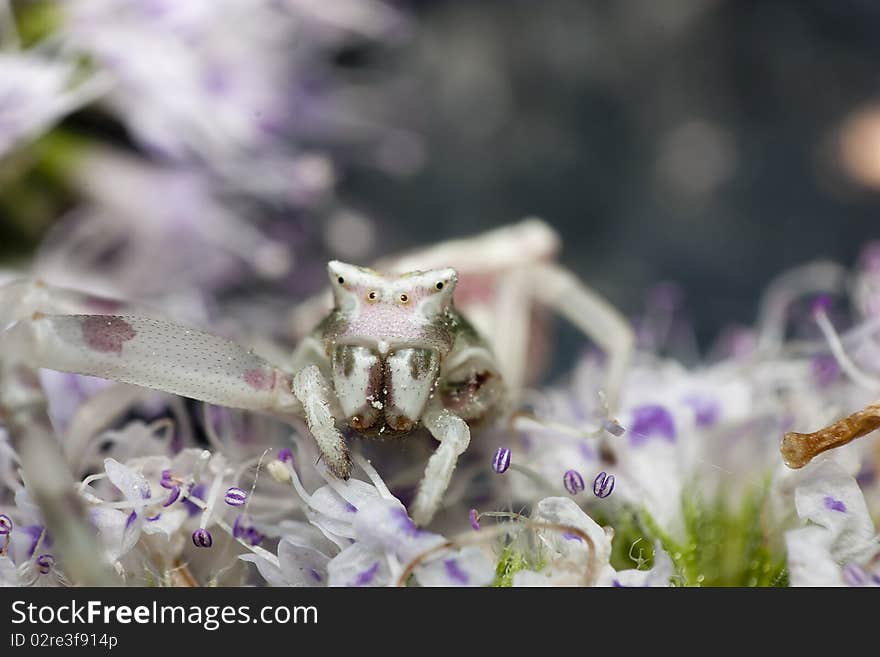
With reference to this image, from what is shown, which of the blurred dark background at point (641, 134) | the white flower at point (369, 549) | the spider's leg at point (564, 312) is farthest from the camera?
the blurred dark background at point (641, 134)

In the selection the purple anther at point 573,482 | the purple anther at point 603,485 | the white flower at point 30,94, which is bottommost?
the purple anther at point 603,485

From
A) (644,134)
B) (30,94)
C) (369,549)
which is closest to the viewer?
(369,549)

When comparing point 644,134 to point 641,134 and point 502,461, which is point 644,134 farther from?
point 502,461

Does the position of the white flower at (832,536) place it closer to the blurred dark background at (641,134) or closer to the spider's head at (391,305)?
the spider's head at (391,305)

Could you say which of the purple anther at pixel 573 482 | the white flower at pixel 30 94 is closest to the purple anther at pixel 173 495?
the purple anther at pixel 573 482

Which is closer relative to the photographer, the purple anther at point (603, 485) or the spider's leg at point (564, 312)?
the purple anther at point (603, 485)

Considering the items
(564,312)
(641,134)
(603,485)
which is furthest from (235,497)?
(641,134)
